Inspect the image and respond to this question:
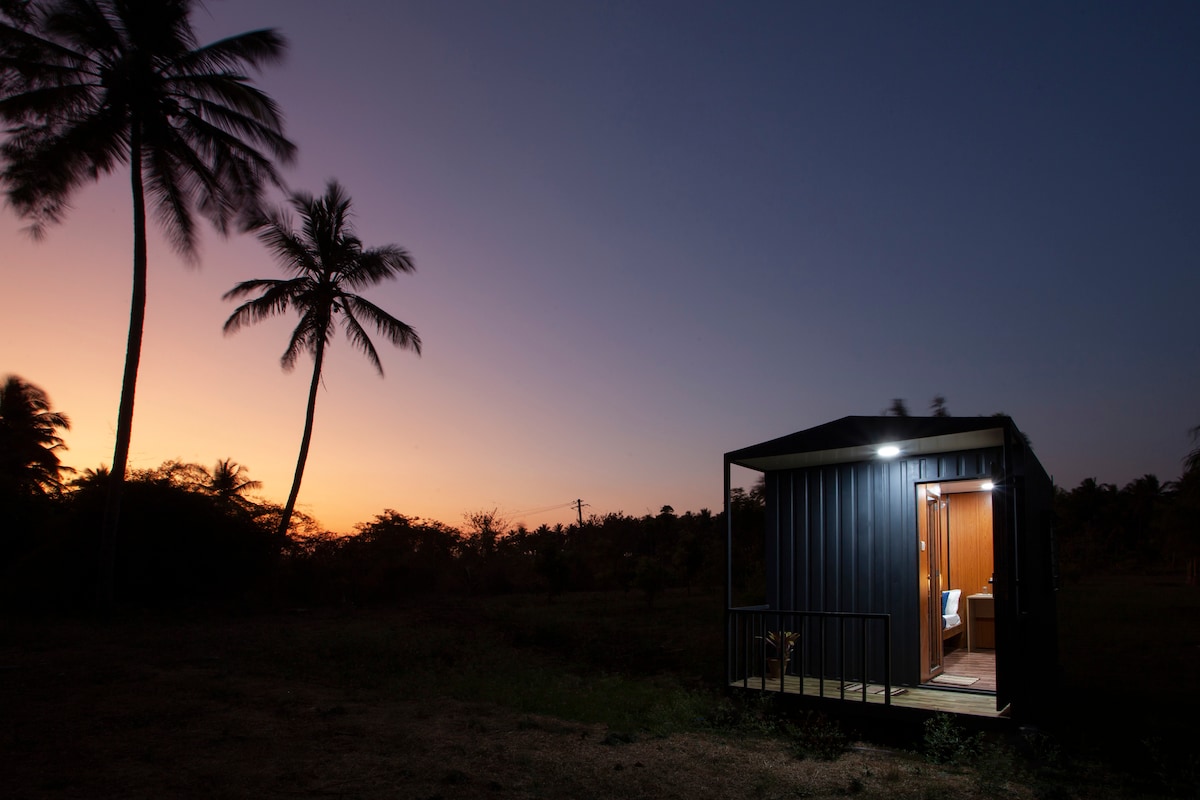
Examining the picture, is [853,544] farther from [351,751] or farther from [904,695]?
[351,751]

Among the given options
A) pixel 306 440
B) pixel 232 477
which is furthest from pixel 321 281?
pixel 232 477

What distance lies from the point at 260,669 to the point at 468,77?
863 centimetres

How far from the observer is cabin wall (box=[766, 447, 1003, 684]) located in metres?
7.38

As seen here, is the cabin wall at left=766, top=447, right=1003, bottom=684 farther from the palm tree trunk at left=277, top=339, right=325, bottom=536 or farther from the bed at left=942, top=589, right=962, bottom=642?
the palm tree trunk at left=277, top=339, right=325, bottom=536

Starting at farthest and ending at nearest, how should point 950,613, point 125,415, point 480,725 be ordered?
point 125,415 → point 950,613 → point 480,725

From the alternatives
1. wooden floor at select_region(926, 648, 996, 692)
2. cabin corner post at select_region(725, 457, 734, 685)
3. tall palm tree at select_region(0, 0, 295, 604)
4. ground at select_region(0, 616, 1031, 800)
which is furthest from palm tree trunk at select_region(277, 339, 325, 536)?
wooden floor at select_region(926, 648, 996, 692)

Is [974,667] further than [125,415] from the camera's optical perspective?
No

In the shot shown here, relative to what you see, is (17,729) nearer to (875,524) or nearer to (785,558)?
(785,558)

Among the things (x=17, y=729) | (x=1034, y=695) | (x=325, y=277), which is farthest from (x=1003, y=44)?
(x=325, y=277)

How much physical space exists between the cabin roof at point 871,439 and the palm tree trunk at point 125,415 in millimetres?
12242

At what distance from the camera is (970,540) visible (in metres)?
11.1

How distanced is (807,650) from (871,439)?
2632 mm

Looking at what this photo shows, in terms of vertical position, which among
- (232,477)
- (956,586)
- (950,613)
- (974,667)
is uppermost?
(232,477)

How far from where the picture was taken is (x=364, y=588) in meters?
20.6
